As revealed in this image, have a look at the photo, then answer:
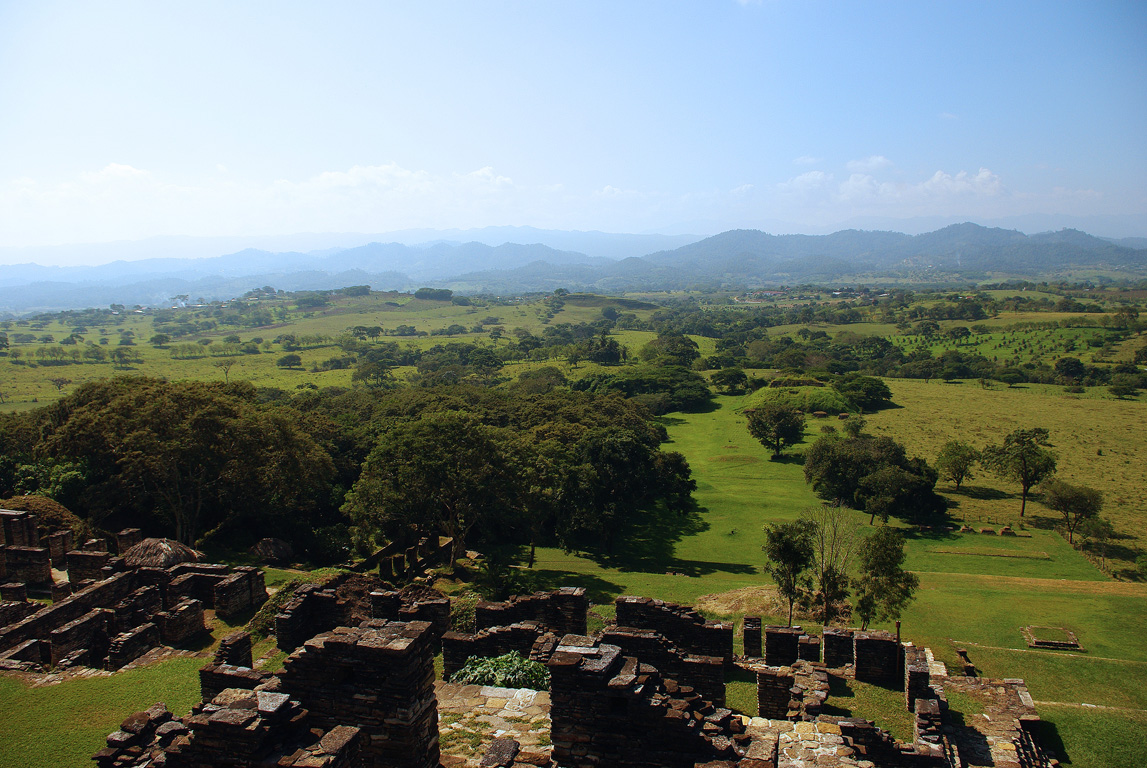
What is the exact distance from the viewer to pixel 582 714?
833cm

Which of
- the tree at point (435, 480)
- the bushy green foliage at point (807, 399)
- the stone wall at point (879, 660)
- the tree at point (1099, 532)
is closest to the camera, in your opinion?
the stone wall at point (879, 660)

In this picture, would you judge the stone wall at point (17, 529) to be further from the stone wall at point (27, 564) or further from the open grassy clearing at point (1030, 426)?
the open grassy clearing at point (1030, 426)

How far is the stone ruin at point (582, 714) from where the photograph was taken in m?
7.73

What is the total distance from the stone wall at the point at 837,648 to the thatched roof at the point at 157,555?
18.5 m


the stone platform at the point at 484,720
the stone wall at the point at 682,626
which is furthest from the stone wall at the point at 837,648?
the stone platform at the point at 484,720

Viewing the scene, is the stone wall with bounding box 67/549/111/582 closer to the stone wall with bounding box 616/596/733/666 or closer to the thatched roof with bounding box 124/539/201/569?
the thatched roof with bounding box 124/539/201/569

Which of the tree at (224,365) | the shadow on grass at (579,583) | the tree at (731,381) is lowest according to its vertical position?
the tree at (731,381)

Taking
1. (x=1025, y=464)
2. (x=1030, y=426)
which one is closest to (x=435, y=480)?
(x=1025, y=464)

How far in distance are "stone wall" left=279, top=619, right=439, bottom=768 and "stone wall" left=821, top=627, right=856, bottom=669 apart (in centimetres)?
902

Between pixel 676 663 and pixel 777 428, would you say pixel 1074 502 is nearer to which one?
pixel 777 428

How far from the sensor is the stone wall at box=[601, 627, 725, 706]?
11.6 m

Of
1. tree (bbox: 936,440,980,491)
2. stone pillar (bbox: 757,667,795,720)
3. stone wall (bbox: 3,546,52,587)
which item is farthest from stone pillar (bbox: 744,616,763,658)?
tree (bbox: 936,440,980,491)

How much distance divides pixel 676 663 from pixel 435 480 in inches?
537

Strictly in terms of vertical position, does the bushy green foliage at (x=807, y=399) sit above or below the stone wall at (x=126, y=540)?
below
